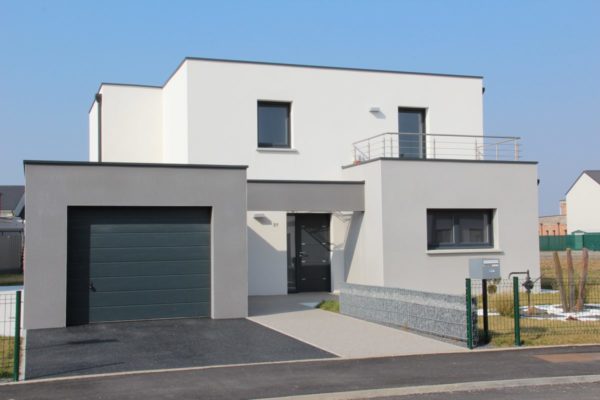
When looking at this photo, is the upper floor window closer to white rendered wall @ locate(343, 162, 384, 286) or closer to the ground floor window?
white rendered wall @ locate(343, 162, 384, 286)

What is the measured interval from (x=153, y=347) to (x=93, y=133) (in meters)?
16.8

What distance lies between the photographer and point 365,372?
9.77 metres

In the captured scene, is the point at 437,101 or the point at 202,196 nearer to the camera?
the point at 202,196

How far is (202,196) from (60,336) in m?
4.30

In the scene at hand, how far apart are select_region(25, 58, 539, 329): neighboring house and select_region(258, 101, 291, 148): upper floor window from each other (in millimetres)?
43

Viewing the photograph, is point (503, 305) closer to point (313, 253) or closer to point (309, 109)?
point (313, 253)

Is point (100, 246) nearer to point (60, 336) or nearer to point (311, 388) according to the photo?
point (60, 336)

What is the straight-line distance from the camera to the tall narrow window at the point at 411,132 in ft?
73.1

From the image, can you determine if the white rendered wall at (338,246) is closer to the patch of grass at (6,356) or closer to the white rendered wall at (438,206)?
the white rendered wall at (438,206)

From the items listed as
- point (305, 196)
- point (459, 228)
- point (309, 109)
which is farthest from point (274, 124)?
point (459, 228)

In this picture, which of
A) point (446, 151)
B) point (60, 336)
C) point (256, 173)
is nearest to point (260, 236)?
point (256, 173)

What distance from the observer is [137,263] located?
50.4ft

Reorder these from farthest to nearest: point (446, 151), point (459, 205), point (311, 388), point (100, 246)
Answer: point (446, 151)
point (459, 205)
point (100, 246)
point (311, 388)

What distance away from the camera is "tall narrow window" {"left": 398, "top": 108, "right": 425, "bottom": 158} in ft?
73.1
